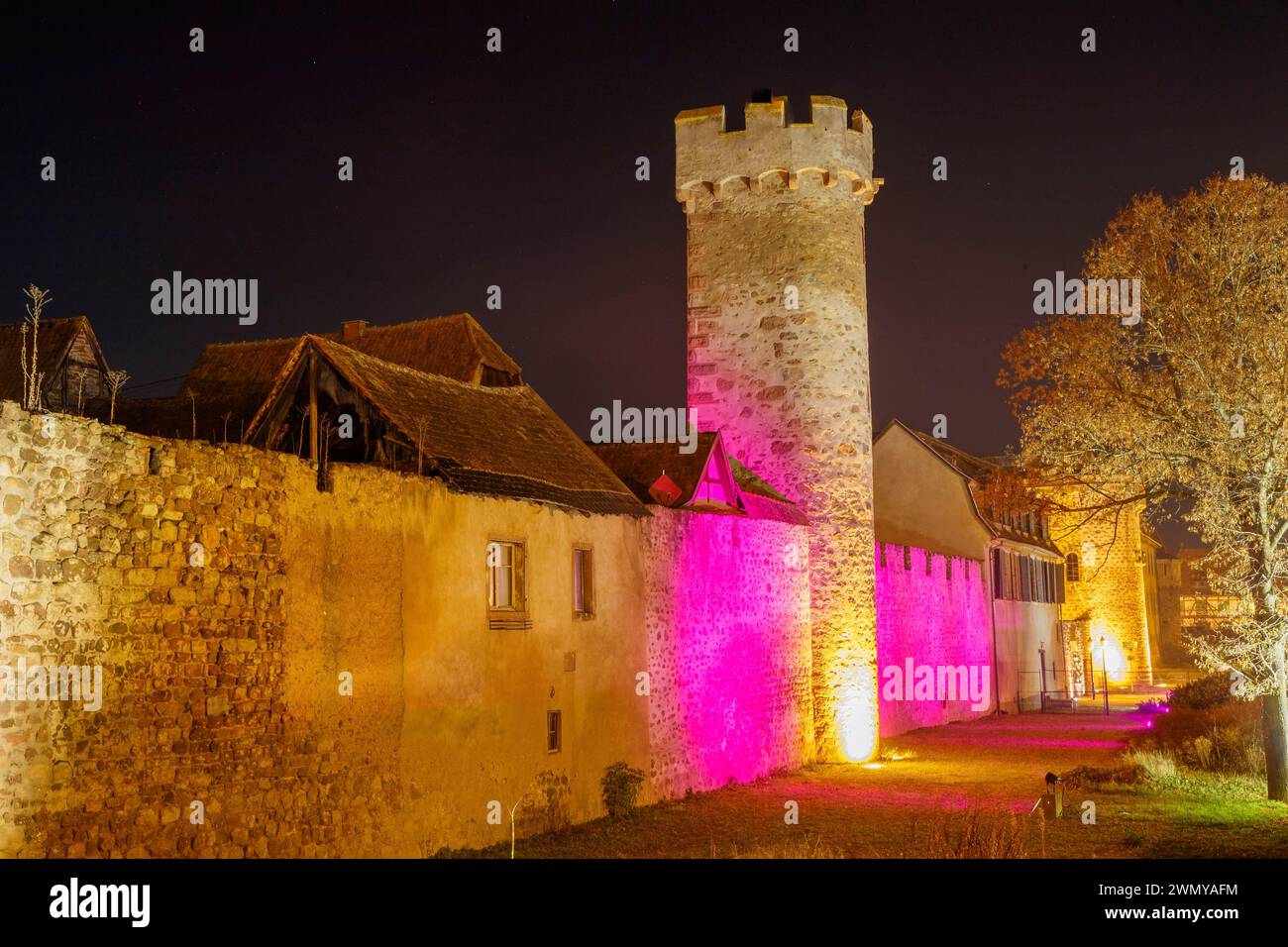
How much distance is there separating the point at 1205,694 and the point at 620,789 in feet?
57.1

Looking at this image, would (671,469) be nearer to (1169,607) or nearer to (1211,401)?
(1211,401)

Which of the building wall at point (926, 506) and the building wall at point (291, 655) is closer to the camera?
the building wall at point (291, 655)

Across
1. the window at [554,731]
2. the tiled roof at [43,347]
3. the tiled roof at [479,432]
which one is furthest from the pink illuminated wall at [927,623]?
the tiled roof at [43,347]

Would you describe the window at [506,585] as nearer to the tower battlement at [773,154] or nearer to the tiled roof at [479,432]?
the tiled roof at [479,432]

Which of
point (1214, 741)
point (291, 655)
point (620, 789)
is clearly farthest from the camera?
point (1214, 741)

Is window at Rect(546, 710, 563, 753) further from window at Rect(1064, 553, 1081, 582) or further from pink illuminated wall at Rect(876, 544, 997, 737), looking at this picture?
window at Rect(1064, 553, 1081, 582)

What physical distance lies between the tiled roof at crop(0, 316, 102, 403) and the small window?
3903 cm

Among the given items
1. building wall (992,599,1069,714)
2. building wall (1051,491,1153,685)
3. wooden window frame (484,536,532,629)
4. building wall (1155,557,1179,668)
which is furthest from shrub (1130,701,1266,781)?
building wall (1155,557,1179,668)

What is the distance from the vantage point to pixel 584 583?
16.9 meters

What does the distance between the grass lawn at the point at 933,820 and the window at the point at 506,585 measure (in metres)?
2.58

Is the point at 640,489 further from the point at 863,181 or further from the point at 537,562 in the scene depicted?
the point at 863,181

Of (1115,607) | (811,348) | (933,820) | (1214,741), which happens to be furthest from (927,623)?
(1115,607)

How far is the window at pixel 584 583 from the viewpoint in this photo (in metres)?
16.7

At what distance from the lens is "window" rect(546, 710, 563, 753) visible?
15.7 meters
